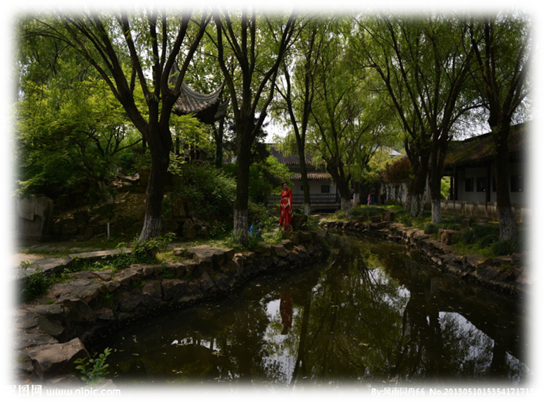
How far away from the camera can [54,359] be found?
3904 mm

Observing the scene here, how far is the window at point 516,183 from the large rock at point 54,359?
809 inches

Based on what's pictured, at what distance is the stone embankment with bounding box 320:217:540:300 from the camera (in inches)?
329

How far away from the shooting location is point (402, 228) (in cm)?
1839

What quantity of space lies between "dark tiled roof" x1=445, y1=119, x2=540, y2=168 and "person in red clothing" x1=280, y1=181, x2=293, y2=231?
6873 mm

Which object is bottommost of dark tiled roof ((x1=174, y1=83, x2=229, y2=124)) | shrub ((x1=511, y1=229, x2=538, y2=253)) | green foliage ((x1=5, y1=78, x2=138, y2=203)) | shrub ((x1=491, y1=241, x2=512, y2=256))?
shrub ((x1=491, y1=241, x2=512, y2=256))

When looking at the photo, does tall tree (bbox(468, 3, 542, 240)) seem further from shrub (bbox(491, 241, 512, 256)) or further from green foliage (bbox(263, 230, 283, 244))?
green foliage (bbox(263, 230, 283, 244))

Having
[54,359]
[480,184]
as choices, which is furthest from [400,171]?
[54,359]

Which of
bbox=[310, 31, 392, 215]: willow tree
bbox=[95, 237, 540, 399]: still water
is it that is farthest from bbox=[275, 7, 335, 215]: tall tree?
bbox=[95, 237, 540, 399]: still water

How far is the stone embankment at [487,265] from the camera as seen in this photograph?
8.35m

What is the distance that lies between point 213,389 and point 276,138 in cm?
2161

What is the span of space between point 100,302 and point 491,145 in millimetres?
12040

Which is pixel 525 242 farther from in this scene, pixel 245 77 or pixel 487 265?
pixel 245 77

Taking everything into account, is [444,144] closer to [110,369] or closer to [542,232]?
[542,232]

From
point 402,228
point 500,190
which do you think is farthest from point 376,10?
point 402,228
